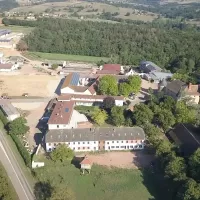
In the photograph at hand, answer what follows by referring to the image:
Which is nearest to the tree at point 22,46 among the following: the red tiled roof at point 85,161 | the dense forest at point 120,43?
the dense forest at point 120,43

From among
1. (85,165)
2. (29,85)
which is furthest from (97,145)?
(29,85)

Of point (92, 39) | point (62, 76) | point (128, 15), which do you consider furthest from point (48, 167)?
point (128, 15)

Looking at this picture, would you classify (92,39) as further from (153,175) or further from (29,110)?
(153,175)

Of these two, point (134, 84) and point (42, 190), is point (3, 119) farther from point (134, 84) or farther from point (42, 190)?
point (134, 84)

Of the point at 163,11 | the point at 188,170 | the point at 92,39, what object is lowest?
the point at 163,11

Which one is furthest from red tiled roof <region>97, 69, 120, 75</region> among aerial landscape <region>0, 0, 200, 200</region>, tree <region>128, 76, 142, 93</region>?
tree <region>128, 76, 142, 93</region>

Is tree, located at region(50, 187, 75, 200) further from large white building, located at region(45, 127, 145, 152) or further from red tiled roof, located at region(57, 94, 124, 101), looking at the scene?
red tiled roof, located at region(57, 94, 124, 101)
